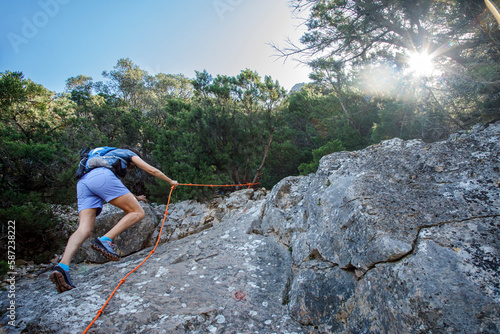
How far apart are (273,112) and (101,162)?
6.06m

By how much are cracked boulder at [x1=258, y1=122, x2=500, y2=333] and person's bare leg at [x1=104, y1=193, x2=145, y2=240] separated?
78.5 inches

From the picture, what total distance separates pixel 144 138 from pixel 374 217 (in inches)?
431

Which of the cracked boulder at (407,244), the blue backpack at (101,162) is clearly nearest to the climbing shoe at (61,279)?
the blue backpack at (101,162)

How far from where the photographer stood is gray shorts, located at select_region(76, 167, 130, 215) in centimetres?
275

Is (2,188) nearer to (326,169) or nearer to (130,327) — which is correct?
(130,327)

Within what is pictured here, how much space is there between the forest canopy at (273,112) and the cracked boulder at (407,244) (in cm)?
431

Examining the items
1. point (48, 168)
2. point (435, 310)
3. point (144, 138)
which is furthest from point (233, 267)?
point (144, 138)

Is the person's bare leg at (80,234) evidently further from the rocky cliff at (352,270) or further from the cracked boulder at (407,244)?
the cracked boulder at (407,244)

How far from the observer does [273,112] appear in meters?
8.09

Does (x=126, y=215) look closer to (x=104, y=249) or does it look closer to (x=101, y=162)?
(x=104, y=249)

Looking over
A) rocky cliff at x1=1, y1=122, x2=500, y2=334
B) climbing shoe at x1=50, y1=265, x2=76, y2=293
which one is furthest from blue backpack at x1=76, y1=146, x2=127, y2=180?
rocky cliff at x1=1, y1=122, x2=500, y2=334

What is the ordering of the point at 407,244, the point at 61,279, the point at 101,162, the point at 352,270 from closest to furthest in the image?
the point at 407,244
the point at 352,270
the point at 61,279
the point at 101,162

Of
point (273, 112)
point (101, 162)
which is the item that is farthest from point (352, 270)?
point (273, 112)

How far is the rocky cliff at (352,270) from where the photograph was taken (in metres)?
1.62
